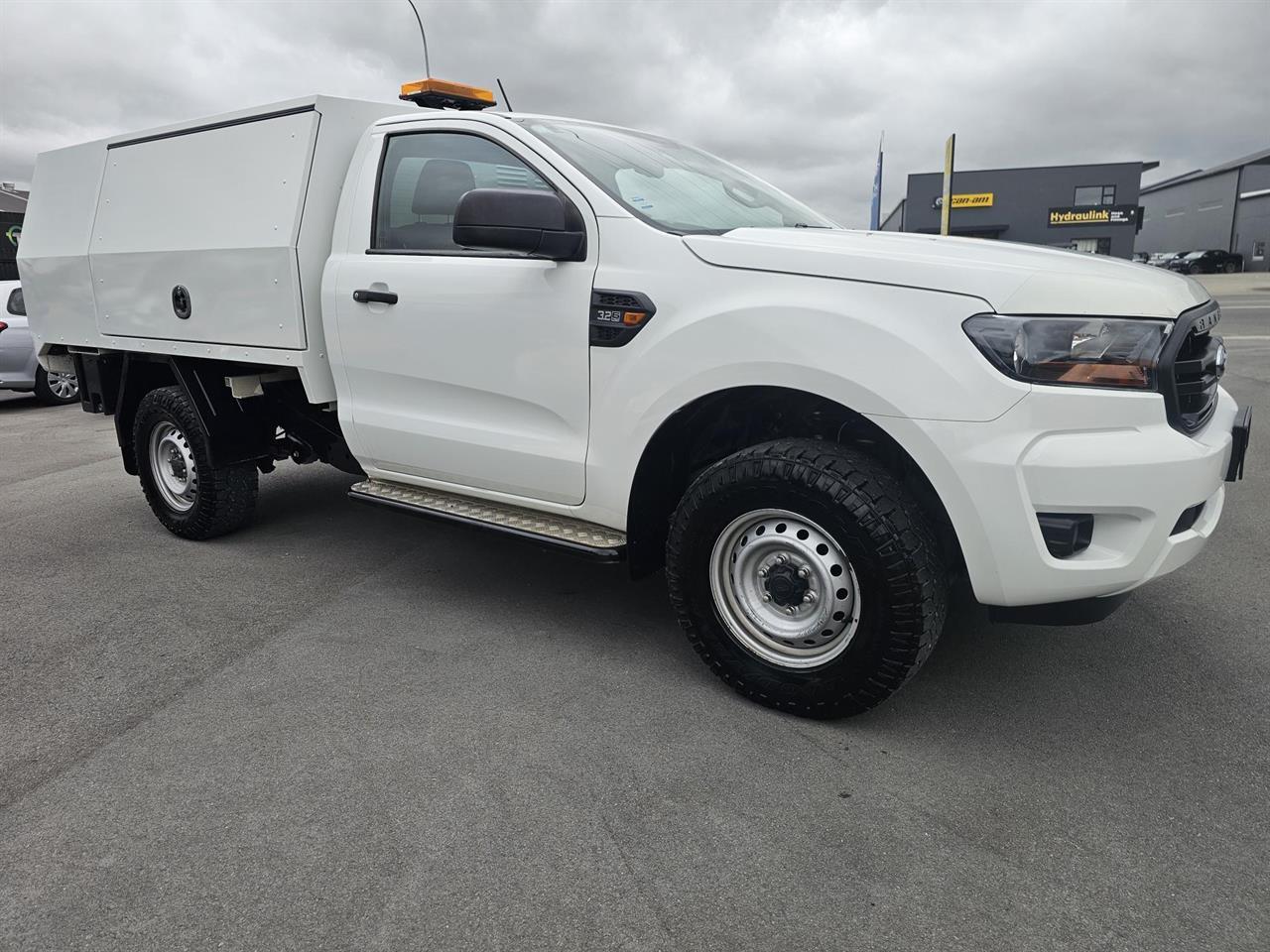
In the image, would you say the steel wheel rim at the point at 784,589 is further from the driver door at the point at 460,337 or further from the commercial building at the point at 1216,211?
the commercial building at the point at 1216,211

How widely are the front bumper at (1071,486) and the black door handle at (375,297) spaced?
2.18 meters

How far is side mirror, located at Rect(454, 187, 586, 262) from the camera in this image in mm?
3000

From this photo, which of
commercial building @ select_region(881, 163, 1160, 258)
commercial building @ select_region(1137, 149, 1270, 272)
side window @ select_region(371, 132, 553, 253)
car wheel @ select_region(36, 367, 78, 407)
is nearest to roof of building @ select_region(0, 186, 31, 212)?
car wheel @ select_region(36, 367, 78, 407)

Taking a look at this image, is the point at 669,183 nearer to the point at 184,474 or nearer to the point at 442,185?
the point at 442,185

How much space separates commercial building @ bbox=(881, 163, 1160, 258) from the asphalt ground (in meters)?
56.2

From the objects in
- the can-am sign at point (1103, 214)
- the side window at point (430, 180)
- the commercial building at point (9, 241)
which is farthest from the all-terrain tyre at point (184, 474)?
the can-am sign at point (1103, 214)

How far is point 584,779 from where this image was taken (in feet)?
8.73

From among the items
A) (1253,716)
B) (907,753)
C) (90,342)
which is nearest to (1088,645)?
(1253,716)

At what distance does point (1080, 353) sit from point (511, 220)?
69.0 inches

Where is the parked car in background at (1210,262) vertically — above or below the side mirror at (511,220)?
above

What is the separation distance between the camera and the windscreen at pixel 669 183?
3260 millimetres

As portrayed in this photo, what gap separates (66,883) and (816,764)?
1.98m

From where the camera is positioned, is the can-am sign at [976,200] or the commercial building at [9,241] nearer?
the commercial building at [9,241]

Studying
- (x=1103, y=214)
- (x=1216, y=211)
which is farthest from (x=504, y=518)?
(x=1216, y=211)
